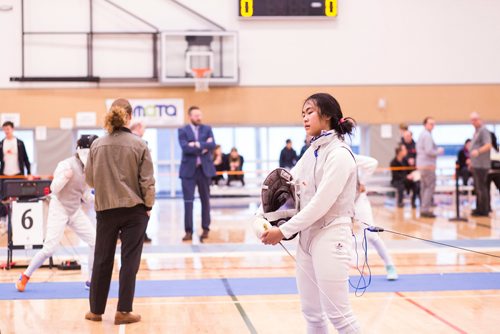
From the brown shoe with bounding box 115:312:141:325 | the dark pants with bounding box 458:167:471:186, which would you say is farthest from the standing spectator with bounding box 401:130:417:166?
the brown shoe with bounding box 115:312:141:325

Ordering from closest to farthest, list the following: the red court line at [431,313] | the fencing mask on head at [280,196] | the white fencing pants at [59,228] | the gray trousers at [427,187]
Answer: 1. the fencing mask on head at [280,196]
2. the red court line at [431,313]
3. the white fencing pants at [59,228]
4. the gray trousers at [427,187]

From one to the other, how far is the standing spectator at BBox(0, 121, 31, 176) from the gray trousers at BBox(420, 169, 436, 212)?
21.1ft

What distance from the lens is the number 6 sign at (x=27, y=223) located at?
293 inches

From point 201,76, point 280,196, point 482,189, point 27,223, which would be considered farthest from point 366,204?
point 201,76

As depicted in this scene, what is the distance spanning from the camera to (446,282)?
6.43 m

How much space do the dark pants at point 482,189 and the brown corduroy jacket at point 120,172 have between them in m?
7.80

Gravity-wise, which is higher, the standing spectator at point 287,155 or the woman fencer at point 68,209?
the standing spectator at point 287,155

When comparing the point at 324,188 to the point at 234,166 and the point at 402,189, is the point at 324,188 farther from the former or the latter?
the point at 234,166

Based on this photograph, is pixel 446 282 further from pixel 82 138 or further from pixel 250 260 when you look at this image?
pixel 82 138

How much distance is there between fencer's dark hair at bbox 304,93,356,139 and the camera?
3.35m

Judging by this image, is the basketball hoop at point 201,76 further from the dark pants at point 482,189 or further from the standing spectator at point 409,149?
the dark pants at point 482,189

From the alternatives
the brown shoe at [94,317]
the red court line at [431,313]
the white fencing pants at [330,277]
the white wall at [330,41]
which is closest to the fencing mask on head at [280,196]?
the white fencing pants at [330,277]

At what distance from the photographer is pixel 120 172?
490 cm

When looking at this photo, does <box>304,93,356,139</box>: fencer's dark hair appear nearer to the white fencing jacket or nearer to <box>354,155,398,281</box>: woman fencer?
the white fencing jacket
